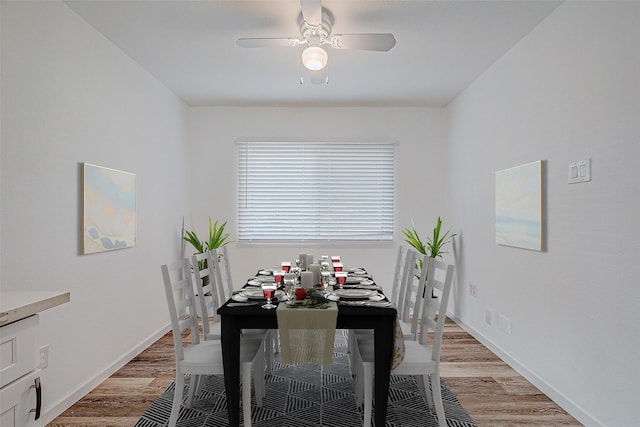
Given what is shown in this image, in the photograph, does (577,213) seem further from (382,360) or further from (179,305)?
(179,305)

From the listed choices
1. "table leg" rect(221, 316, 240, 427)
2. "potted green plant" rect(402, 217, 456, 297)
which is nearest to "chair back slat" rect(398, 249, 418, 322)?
"table leg" rect(221, 316, 240, 427)

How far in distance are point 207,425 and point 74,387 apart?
107 cm

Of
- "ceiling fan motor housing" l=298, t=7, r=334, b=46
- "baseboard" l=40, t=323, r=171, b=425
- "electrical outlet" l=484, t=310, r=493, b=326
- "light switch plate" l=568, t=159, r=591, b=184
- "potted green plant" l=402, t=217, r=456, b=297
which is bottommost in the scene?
"baseboard" l=40, t=323, r=171, b=425

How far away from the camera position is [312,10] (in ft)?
7.92

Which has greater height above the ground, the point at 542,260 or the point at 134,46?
the point at 134,46

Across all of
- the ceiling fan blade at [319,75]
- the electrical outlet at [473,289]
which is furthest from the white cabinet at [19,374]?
the electrical outlet at [473,289]

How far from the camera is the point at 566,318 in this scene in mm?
2805

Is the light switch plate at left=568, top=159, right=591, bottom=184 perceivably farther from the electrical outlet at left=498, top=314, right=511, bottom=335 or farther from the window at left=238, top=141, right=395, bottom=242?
the window at left=238, top=141, right=395, bottom=242

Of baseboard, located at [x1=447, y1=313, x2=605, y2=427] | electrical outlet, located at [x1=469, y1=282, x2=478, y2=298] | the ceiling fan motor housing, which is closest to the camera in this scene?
baseboard, located at [x1=447, y1=313, x2=605, y2=427]

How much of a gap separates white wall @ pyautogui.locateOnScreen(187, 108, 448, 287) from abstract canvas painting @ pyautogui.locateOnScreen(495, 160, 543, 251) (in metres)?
1.69

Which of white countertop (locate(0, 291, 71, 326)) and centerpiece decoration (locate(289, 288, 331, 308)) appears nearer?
white countertop (locate(0, 291, 71, 326))

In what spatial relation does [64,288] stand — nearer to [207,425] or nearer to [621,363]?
[207,425]

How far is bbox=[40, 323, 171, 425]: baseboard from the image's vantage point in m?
2.63

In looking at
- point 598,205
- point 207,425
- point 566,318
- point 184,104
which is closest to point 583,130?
point 598,205
